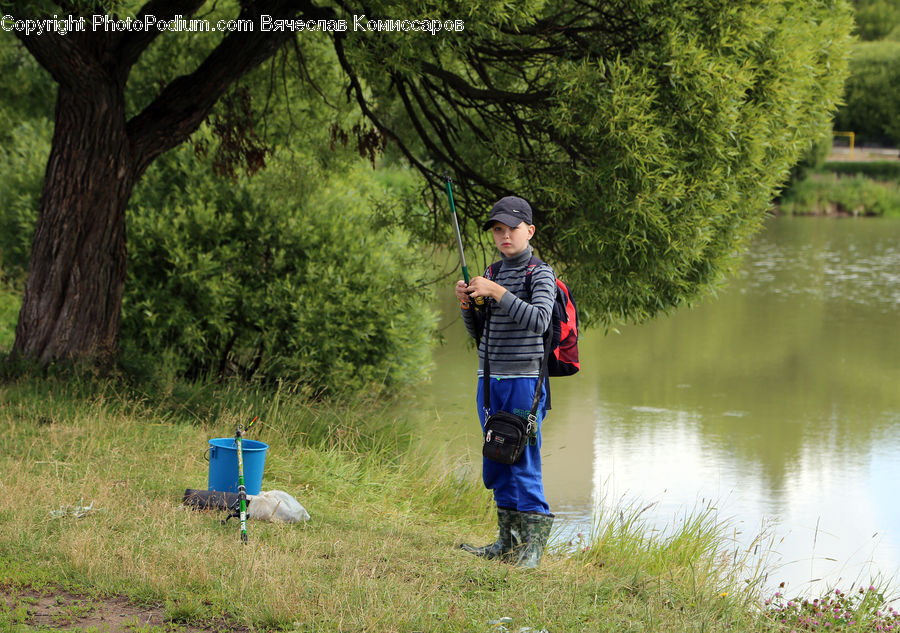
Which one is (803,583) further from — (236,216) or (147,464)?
(236,216)

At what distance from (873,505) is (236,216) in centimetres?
750

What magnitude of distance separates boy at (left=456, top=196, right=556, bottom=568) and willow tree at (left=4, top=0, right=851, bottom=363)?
2736 millimetres

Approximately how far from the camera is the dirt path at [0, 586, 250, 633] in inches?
149

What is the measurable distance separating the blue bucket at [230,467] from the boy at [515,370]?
57.2 inches

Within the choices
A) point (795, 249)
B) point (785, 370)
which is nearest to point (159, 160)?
point (785, 370)

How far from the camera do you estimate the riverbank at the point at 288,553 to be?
3994 millimetres

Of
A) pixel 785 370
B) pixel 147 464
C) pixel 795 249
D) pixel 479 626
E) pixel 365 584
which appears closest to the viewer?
pixel 479 626

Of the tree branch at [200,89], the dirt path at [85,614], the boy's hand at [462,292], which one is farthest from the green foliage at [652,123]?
the dirt path at [85,614]

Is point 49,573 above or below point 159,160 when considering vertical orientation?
below

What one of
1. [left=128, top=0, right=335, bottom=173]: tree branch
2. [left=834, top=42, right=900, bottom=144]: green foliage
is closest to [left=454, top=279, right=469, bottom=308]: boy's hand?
[left=128, top=0, right=335, bottom=173]: tree branch

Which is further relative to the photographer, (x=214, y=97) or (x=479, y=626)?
(x=214, y=97)

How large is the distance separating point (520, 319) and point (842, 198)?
37.3m

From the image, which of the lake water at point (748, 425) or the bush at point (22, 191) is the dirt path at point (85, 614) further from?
the bush at point (22, 191)

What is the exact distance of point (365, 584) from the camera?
13.7 ft
